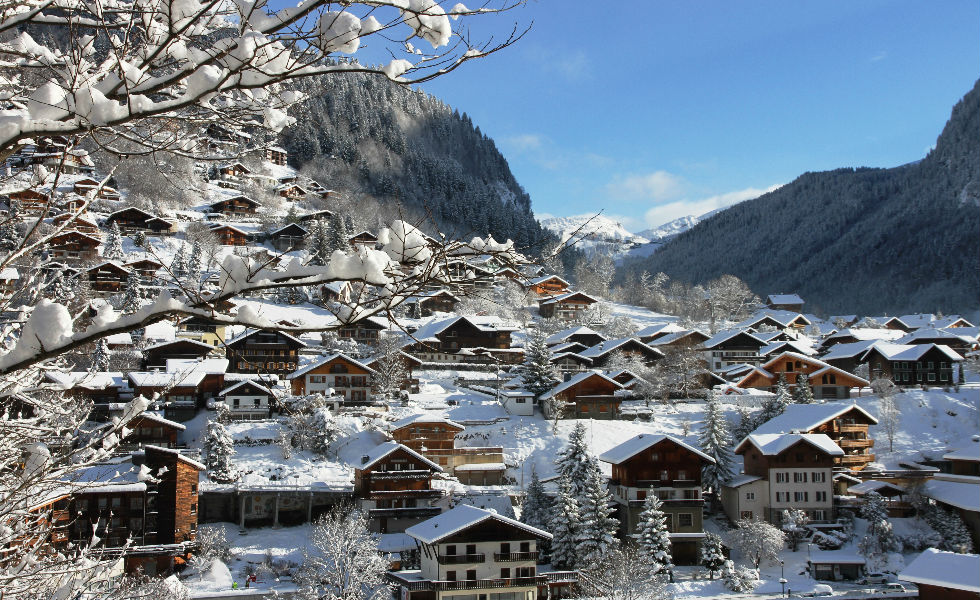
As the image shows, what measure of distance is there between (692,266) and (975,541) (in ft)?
399

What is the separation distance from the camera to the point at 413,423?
103 feet

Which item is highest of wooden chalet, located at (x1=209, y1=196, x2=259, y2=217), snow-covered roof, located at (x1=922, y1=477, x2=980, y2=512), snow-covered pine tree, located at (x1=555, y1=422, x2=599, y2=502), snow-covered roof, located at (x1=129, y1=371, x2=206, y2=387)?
wooden chalet, located at (x1=209, y1=196, x2=259, y2=217)

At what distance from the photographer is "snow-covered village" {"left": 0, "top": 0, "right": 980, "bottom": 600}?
9.44 ft

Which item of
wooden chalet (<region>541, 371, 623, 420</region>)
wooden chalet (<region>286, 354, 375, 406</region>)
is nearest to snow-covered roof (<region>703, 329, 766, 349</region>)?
wooden chalet (<region>541, 371, 623, 420</region>)

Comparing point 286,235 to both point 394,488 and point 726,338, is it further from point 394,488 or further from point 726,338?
point 394,488

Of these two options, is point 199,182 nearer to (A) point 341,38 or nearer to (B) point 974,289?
(A) point 341,38

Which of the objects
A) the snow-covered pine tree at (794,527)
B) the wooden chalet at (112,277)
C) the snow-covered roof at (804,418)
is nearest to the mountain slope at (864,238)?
the snow-covered roof at (804,418)

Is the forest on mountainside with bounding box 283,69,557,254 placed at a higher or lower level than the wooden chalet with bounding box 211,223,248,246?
higher

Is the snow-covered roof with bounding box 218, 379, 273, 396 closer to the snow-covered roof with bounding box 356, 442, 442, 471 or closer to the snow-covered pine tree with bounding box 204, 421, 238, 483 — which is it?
the snow-covered pine tree with bounding box 204, 421, 238, 483

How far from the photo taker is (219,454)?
28.1 meters

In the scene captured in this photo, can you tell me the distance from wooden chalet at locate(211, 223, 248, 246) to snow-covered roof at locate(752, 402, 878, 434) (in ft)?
141

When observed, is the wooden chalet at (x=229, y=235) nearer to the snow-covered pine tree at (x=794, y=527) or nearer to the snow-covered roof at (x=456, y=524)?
the snow-covered roof at (x=456, y=524)

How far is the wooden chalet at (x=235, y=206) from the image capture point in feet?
225

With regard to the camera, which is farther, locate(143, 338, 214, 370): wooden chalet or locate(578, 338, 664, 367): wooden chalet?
locate(578, 338, 664, 367): wooden chalet
